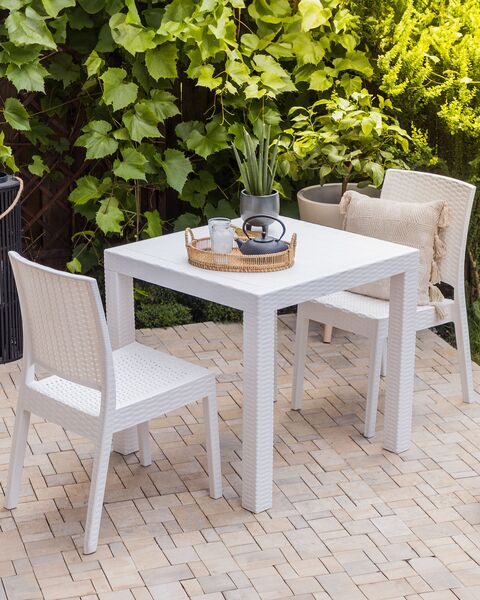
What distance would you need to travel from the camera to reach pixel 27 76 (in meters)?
4.92

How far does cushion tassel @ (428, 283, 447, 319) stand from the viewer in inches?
172

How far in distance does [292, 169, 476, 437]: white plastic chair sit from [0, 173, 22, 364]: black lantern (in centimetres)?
130

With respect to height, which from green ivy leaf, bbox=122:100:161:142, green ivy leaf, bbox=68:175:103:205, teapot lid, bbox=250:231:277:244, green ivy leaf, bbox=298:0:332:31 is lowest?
green ivy leaf, bbox=68:175:103:205

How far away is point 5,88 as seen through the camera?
17.5ft

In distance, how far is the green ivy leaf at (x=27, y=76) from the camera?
489 cm

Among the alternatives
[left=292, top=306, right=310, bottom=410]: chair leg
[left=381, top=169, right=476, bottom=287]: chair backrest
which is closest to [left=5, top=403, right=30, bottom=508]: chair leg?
[left=292, top=306, right=310, bottom=410]: chair leg

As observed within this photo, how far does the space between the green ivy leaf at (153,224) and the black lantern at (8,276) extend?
693 millimetres

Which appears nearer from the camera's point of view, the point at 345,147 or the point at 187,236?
the point at 187,236

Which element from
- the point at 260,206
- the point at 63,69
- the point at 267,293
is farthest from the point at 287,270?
the point at 63,69

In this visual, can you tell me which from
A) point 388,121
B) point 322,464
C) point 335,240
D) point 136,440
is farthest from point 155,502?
point 388,121

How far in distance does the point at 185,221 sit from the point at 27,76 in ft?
3.52

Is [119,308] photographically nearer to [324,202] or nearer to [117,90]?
[117,90]

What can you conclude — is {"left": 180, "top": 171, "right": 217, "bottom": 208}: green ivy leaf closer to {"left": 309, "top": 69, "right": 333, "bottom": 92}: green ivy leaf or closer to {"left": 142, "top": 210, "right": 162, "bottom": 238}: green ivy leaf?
{"left": 142, "top": 210, "right": 162, "bottom": 238}: green ivy leaf

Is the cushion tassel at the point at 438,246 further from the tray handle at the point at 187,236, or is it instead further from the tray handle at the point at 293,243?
the tray handle at the point at 187,236
